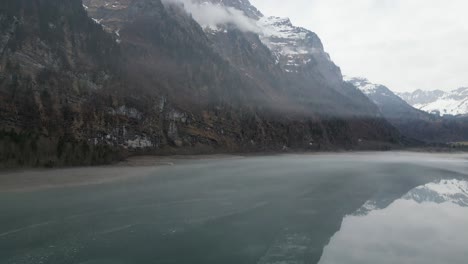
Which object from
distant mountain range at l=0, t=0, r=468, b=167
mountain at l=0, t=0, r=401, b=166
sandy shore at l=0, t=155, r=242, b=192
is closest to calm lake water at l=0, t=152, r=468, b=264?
sandy shore at l=0, t=155, r=242, b=192

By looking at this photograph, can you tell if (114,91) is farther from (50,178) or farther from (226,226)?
(226,226)

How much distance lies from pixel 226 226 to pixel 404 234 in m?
13.9

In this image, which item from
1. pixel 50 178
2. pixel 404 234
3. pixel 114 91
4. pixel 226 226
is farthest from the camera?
pixel 114 91

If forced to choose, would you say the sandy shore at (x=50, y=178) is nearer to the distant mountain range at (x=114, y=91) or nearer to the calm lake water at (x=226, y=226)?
the calm lake water at (x=226, y=226)

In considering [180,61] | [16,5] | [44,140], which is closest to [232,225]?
[44,140]

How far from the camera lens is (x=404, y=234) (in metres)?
28.4

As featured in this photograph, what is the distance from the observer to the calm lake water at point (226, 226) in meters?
22.3

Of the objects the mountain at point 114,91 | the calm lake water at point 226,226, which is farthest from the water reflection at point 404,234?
the mountain at point 114,91

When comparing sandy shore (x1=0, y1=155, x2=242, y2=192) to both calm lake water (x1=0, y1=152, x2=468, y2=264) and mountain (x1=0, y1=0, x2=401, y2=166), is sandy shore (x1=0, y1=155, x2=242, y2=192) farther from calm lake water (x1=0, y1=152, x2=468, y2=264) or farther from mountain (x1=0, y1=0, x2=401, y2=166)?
mountain (x1=0, y1=0, x2=401, y2=166)

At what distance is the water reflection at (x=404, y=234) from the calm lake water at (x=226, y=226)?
0.08 m

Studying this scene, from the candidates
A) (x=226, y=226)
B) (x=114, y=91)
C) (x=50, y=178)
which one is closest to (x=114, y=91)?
(x=114, y=91)

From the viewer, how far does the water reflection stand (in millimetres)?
22939

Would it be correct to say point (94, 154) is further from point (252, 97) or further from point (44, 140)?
point (252, 97)

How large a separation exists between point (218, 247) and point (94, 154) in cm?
6206
